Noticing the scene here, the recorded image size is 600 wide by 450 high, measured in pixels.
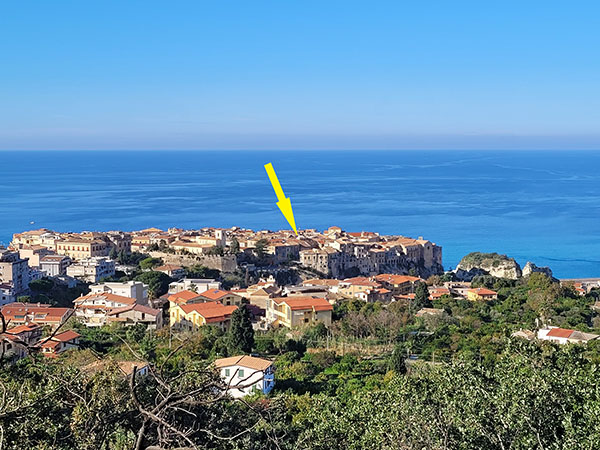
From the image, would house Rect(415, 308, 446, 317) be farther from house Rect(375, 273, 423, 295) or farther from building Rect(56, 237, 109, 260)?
building Rect(56, 237, 109, 260)

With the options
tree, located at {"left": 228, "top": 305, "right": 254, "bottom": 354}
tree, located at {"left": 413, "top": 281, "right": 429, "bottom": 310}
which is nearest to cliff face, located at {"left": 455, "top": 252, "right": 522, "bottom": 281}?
tree, located at {"left": 413, "top": 281, "right": 429, "bottom": 310}

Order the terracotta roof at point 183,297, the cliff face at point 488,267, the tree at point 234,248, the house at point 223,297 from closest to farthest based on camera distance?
the terracotta roof at point 183,297, the house at point 223,297, the cliff face at point 488,267, the tree at point 234,248

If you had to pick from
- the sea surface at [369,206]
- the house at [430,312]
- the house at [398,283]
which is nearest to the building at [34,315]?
the house at [430,312]

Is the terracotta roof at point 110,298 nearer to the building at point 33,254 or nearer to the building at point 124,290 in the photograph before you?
the building at point 124,290

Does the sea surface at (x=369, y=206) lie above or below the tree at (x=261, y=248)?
below

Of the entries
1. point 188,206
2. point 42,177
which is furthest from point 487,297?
point 42,177

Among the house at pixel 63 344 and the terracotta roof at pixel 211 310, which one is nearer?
the house at pixel 63 344

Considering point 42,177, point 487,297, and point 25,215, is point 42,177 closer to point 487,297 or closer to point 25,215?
point 25,215
